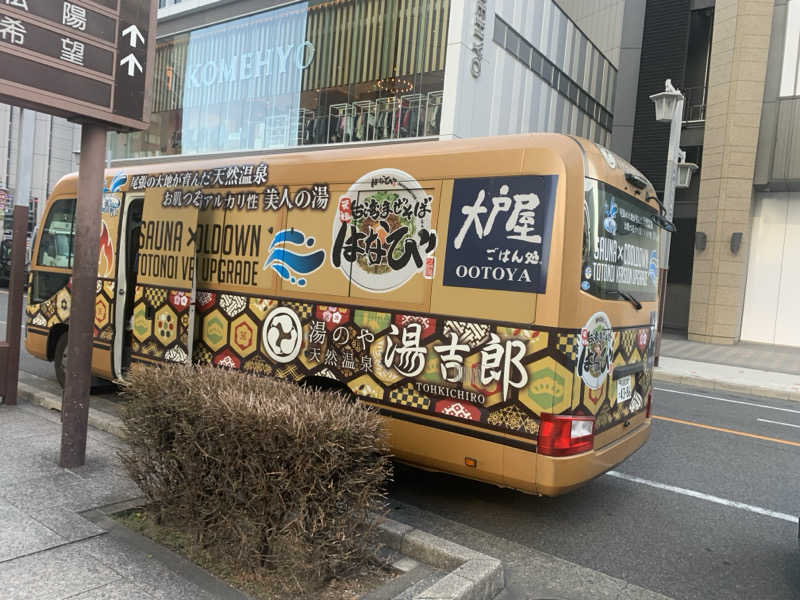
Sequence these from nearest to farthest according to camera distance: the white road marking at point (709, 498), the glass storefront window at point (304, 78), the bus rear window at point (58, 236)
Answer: the white road marking at point (709, 498), the bus rear window at point (58, 236), the glass storefront window at point (304, 78)

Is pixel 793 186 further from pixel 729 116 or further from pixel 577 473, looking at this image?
pixel 577 473

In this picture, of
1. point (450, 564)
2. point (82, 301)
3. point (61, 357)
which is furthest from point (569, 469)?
point (61, 357)

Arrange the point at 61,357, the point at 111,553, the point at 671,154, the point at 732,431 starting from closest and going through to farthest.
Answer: the point at 111,553 → the point at 61,357 → the point at 732,431 → the point at 671,154

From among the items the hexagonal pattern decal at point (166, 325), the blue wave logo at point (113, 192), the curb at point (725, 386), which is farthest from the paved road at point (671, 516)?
the curb at point (725, 386)

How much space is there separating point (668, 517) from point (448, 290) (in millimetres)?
2559

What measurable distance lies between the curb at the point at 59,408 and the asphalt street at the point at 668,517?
2591 millimetres

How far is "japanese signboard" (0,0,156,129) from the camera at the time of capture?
3.98 meters

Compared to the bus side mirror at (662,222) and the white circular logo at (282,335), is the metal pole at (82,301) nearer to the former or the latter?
the white circular logo at (282,335)

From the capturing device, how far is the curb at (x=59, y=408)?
5.56m

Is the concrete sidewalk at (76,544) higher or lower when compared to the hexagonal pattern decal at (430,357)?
lower

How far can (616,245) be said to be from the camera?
460 centimetres

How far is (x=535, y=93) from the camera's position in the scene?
63.7 ft

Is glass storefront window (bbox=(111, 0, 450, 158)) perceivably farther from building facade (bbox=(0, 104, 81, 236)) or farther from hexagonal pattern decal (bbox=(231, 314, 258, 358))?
building facade (bbox=(0, 104, 81, 236))

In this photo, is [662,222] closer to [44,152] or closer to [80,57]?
[80,57]
